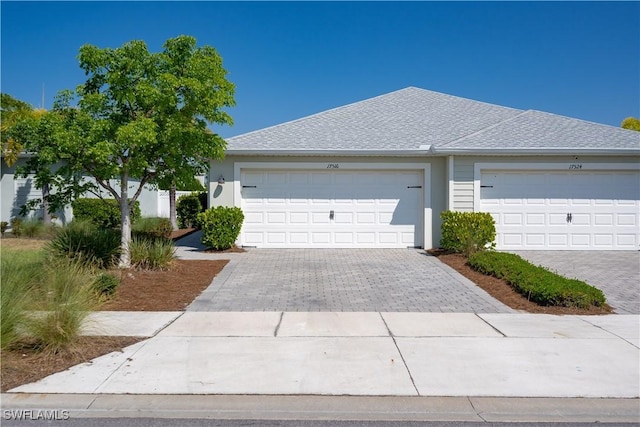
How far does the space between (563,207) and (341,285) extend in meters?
8.33

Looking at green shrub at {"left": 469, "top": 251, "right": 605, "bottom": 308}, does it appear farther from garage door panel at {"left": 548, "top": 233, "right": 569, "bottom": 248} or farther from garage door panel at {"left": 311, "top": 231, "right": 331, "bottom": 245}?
garage door panel at {"left": 311, "top": 231, "right": 331, "bottom": 245}

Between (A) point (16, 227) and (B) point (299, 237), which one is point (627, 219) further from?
(A) point (16, 227)

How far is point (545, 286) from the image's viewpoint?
8.44 meters

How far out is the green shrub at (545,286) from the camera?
8.16 m

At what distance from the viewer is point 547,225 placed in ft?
48.2

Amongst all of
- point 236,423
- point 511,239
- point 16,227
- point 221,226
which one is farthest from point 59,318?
point 16,227

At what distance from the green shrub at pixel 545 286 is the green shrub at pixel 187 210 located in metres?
16.9

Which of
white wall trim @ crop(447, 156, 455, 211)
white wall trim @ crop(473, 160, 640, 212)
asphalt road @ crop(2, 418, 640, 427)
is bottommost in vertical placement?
asphalt road @ crop(2, 418, 640, 427)

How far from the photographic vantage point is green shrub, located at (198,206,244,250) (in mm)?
14273

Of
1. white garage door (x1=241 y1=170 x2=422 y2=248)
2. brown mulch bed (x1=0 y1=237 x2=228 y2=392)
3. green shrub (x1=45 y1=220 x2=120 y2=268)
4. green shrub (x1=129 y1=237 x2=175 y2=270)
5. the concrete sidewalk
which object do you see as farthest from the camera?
white garage door (x1=241 y1=170 x2=422 y2=248)

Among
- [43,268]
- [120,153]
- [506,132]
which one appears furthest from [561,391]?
[506,132]

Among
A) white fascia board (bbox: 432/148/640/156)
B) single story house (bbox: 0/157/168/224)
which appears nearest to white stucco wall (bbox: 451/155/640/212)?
white fascia board (bbox: 432/148/640/156)

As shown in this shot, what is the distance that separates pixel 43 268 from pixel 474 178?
11.1m

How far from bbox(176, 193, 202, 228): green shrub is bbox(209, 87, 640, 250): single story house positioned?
9574 mm
